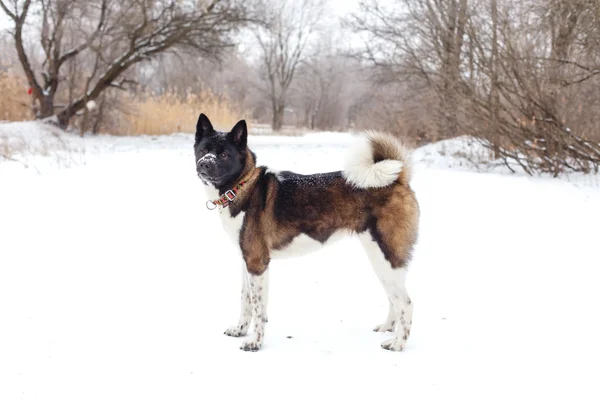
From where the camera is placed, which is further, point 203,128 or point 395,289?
point 203,128

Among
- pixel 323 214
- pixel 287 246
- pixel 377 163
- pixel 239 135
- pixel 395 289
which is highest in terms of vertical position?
pixel 239 135

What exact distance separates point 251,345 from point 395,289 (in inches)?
40.0

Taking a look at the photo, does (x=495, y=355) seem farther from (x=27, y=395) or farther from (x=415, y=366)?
(x=27, y=395)

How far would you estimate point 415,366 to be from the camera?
9.50ft

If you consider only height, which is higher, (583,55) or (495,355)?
(583,55)

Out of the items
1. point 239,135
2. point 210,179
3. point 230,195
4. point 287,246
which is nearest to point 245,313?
point 287,246

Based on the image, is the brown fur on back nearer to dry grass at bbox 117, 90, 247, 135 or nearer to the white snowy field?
the white snowy field

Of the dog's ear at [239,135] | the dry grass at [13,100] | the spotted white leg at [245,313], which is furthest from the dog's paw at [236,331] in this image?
the dry grass at [13,100]

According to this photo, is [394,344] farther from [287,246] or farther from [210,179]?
[210,179]

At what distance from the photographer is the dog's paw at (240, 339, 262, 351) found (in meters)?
3.09

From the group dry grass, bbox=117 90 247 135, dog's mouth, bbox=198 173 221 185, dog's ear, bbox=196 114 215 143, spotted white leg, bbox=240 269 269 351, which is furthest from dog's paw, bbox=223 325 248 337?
dry grass, bbox=117 90 247 135

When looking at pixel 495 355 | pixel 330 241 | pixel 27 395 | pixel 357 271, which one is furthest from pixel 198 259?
pixel 495 355

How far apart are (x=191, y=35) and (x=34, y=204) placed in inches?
466

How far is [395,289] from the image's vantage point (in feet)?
10.4
